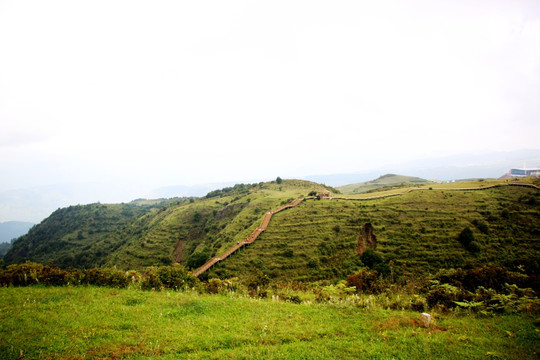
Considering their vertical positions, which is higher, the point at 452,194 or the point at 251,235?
the point at 452,194

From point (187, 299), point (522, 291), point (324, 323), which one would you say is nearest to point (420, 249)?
point (522, 291)

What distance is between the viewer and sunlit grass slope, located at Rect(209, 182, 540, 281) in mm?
33438

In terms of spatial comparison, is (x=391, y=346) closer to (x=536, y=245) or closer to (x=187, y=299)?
(x=187, y=299)

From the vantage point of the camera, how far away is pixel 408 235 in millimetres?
37969

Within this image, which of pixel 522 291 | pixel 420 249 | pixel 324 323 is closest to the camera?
pixel 324 323

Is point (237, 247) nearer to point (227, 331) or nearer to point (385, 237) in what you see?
point (385, 237)

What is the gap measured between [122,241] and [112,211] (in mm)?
65224

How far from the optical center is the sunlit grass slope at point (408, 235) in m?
33.4

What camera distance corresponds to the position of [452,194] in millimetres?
46062

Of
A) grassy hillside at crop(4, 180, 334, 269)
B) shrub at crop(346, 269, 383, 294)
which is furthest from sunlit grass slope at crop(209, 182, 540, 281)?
shrub at crop(346, 269, 383, 294)

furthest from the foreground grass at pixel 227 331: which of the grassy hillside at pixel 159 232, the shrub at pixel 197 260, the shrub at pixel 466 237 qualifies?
the grassy hillside at pixel 159 232

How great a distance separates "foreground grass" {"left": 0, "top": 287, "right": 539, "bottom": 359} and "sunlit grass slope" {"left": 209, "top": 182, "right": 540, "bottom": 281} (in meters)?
24.2

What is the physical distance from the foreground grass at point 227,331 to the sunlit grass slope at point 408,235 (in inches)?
954

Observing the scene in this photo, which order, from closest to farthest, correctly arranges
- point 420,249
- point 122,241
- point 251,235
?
point 420,249
point 251,235
point 122,241
